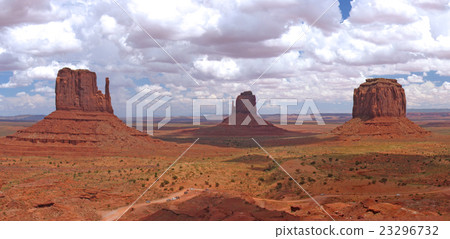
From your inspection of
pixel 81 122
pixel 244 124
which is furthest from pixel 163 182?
pixel 244 124

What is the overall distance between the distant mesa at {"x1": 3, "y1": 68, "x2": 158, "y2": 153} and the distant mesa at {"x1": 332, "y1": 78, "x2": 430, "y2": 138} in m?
56.3

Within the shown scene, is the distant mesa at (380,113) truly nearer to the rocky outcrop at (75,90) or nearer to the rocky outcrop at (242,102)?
the rocky outcrop at (242,102)

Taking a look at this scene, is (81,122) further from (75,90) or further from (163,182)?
(163,182)

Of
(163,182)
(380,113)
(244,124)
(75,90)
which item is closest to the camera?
(163,182)

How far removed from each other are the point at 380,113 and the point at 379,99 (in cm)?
385

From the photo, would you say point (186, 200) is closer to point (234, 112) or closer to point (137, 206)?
point (137, 206)

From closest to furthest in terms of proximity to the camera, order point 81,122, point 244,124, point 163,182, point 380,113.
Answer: point 163,182
point 81,122
point 380,113
point 244,124

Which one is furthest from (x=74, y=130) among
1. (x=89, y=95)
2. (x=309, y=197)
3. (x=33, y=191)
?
(x=309, y=197)

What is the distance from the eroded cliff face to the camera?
293 feet

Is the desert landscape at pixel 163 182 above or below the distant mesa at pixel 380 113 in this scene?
below

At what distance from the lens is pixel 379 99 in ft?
293

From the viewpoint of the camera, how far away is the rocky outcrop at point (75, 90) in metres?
66.2

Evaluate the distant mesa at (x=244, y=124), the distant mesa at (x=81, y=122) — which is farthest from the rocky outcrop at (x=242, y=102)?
the distant mesa at (x=81, y=122)

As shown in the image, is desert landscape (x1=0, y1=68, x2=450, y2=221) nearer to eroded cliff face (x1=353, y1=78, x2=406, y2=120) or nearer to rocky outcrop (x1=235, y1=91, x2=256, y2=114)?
eroded cliff face (x1=353, y1=78, x2=406, y2=120)
